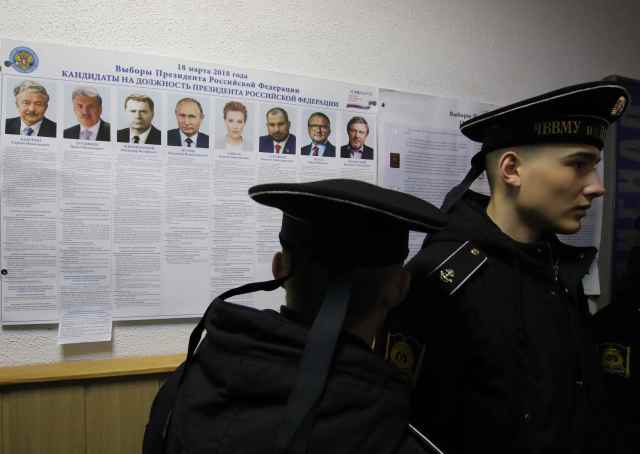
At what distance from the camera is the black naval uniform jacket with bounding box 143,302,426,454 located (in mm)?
442

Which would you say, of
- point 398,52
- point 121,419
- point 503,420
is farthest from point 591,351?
point 121,419

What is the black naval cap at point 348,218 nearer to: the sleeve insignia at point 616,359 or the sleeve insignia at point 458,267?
the sleeve insignia at point 458,267

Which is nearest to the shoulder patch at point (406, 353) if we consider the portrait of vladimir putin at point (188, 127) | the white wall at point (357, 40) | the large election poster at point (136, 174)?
the large election poster at point (136, 174)

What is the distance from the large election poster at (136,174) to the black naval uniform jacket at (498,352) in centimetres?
45

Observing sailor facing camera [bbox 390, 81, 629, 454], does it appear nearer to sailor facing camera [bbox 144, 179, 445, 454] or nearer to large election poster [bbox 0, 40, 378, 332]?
sailor facing camera [bbox 144, 179, 445, 454]

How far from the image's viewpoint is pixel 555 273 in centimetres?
88

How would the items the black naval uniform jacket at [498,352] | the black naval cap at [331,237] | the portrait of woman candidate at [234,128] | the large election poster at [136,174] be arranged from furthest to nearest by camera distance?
the portrait of woman candidate at [234,128] → the large election poster at [136,174] → the black naval uniform jacket at [498,352] → the black naval cap at [331,237]

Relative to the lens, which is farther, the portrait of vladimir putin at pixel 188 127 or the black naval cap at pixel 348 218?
the portrait of vladimir putin at pixel 188 127

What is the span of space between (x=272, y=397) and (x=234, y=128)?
2.39 feet

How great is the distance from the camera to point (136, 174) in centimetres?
93

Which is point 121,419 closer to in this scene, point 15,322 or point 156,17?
point 15,322

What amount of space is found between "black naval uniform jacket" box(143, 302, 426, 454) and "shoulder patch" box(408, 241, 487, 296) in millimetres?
316

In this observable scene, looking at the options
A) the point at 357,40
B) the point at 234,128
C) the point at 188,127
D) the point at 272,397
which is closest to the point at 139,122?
the point at 188,127

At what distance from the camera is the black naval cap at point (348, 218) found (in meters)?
0.47
